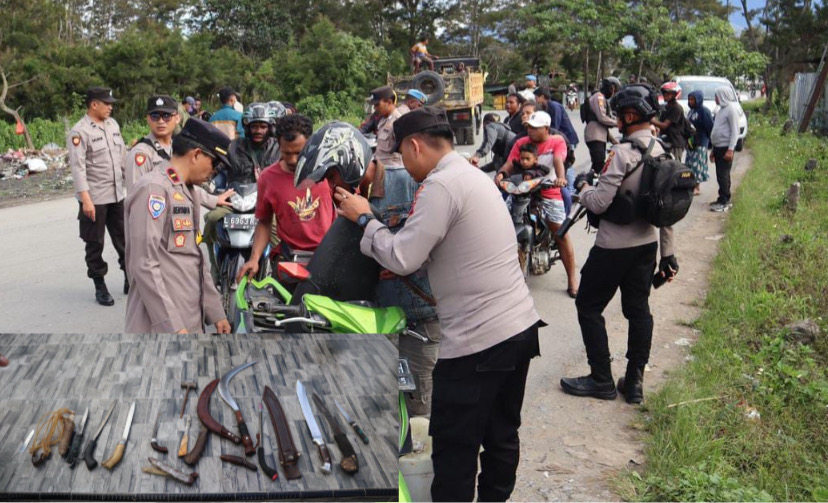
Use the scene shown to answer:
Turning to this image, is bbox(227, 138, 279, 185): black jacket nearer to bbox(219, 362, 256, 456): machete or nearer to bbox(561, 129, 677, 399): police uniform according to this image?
bbox(561, 129, 677, 399): police uniform

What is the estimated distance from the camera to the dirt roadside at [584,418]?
12.2ft

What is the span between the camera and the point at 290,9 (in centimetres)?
4512

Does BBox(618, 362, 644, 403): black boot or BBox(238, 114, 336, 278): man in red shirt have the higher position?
BBox(238, 114, 336, 278): man in red shirt

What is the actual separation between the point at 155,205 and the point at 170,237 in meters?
0.16

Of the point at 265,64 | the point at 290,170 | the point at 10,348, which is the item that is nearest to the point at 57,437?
the point at 10,348

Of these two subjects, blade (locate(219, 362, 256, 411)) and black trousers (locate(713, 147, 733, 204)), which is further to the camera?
black trousers (locate(713, 147, 733, 204))

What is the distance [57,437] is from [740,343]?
484cm

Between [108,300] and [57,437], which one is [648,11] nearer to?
[108,300]

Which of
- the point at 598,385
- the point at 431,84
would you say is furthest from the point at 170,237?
the point at 431,84

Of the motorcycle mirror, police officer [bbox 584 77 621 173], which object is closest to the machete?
the motorcycle mirror

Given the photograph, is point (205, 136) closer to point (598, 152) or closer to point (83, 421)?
point (83, 421)

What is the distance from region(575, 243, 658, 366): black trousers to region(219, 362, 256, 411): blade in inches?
116

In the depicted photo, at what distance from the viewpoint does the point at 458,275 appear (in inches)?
107

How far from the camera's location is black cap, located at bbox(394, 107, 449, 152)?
2.66m
